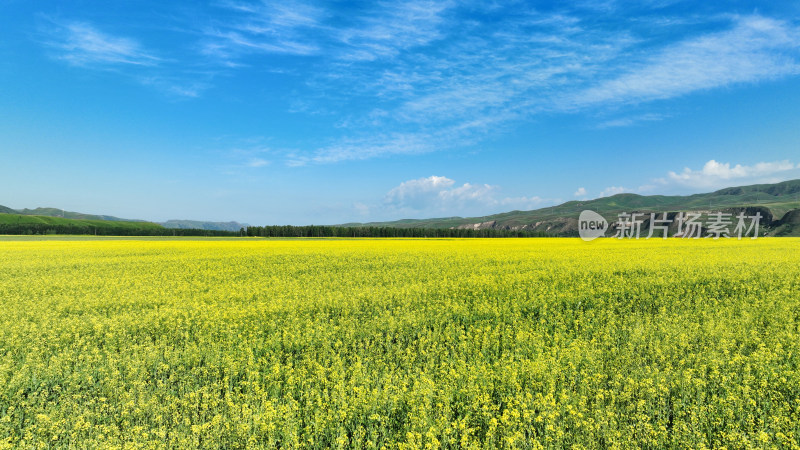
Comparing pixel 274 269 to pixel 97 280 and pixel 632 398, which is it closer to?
pixel 97 280

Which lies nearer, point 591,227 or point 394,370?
point 394,370

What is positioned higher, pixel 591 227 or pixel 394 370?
pixel 591 227

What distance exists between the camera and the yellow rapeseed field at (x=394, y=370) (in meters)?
4.25

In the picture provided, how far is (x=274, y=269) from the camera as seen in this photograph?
1766 centimetres

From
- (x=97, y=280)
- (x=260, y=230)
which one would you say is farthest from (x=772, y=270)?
(x=260, y=230)

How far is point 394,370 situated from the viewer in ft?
19.6

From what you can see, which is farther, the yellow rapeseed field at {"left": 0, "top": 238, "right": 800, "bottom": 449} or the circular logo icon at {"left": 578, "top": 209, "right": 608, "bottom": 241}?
the circular logo icon at {"left": 578, "top": 209, "right": 608, "bottom": 241}

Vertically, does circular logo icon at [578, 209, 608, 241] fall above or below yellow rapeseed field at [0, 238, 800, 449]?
above

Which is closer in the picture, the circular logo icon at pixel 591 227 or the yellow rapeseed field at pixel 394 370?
the yellow rapeseed field at pixel 394 370

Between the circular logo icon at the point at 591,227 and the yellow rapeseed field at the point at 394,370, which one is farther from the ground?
the circular logo icon at the point at 591,227

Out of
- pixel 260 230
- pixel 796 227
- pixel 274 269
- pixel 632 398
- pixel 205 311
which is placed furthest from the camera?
pixel 796 227

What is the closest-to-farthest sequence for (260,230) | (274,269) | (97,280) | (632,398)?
(632,398) → (97,280) → (274,269) → (260,230)

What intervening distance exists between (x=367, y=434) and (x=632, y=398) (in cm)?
366

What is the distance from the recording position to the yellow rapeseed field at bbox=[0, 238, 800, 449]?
425 cm
